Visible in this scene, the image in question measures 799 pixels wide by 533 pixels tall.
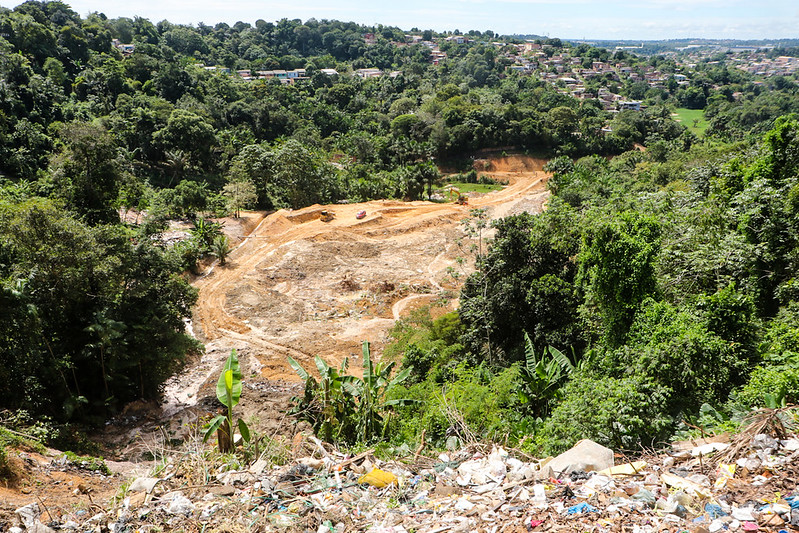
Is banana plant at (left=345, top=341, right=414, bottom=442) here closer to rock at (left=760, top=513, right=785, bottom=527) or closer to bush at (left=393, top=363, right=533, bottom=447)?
bush at (left=393, top=363, right=533, bottom=447)

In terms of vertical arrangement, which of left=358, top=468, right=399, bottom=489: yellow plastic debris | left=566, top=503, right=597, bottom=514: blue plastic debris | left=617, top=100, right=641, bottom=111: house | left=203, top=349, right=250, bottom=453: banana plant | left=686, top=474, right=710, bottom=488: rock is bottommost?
left=203, top=349, right=250, bottom=453: banana plant

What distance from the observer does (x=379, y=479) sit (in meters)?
6.72

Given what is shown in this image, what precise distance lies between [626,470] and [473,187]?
44593 millimetres

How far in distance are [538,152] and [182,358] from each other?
50946 millimetres

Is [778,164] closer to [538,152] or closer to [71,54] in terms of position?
[538,152]

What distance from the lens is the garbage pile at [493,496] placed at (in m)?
5.28

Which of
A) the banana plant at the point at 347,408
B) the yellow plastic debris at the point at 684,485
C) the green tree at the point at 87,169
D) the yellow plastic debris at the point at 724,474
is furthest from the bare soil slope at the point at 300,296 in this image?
the yellow plastic debris at the point at 724,474

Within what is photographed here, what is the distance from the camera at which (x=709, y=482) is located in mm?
5777

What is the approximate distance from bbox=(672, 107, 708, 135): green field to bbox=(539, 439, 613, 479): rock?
81.0 m

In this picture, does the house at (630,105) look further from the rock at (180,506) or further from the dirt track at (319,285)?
the rock at (180,506)

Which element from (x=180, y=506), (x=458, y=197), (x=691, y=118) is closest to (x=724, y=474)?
(x=180, y=506)

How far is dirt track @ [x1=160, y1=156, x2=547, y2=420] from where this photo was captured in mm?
19375

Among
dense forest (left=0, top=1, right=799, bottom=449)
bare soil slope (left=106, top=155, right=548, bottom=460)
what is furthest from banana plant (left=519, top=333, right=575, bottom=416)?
bare soil slope (left=106, top=155, right=548, bottom=460)

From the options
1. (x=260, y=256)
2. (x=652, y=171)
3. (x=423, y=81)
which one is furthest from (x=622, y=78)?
(x=260, y=256)
